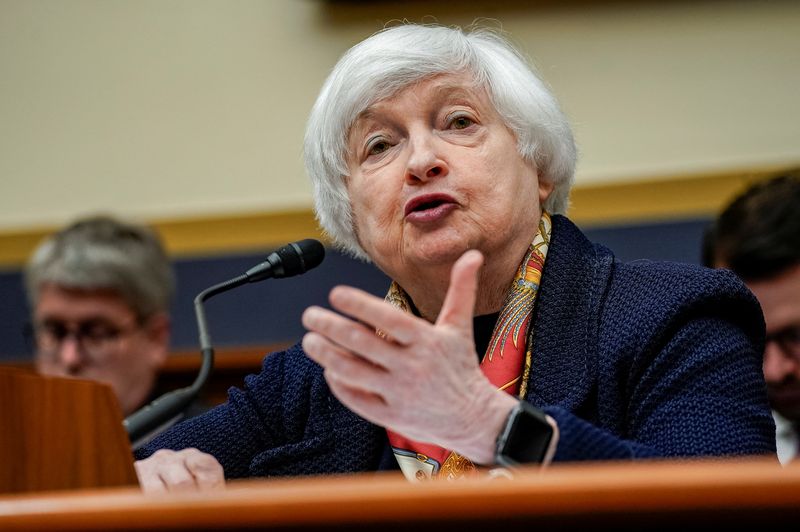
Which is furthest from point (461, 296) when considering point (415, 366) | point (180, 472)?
point (180, 472)

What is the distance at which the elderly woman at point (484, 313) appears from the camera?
4.10ft

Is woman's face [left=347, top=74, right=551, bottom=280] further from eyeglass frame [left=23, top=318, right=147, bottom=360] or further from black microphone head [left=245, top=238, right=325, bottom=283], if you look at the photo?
eyeglass frame [left=23, top=318, right=147, bottom=360]

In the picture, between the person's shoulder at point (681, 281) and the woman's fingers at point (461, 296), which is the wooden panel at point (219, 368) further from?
the woman's fingers at point (461, 296)

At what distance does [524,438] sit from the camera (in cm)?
112

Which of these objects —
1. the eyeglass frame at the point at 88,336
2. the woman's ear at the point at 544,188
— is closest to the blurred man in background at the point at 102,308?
the eyeglass frame at the point at 88,336

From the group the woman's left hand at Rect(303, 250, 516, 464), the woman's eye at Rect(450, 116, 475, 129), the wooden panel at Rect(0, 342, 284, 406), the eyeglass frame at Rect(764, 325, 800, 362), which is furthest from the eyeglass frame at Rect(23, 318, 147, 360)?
the woman's left hand at Rect(303, 250, 516, 464)

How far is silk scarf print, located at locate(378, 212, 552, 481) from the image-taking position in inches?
58.6

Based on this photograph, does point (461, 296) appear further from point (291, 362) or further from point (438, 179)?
point (291, 362)

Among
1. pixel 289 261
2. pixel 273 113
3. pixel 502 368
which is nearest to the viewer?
pixel 502 368

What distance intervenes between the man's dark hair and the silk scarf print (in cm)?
87

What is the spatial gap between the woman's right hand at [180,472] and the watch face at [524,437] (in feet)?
1.46

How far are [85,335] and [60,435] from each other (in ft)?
5.74

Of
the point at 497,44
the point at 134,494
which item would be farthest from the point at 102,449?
the point at 497,44

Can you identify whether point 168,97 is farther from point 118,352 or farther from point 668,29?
point 668,29
